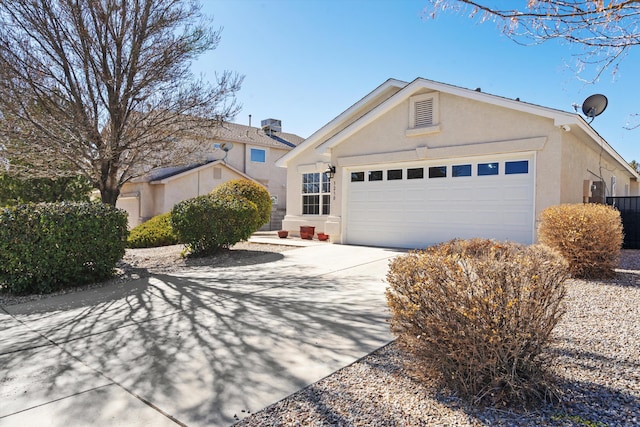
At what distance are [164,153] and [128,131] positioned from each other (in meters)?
1.05

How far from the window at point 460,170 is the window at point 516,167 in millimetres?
952

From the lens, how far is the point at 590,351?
3412mm

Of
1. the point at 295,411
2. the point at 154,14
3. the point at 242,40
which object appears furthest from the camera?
the point at 242,40

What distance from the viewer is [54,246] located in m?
6.39

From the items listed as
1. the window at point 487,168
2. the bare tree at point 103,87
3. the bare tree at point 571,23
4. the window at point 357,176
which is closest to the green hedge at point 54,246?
the bare tree at point 103,87

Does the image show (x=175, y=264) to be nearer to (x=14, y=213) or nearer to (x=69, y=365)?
(x=14, y=213)

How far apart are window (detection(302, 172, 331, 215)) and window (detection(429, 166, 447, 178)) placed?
4842 millimetres

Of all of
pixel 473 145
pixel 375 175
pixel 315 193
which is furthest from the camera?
pixel 315 193

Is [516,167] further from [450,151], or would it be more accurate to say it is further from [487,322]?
[487,322]

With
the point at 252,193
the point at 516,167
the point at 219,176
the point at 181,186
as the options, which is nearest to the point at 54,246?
the point at 252,193

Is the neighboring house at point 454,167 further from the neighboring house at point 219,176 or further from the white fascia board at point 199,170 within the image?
the white fascia board at point 199,170

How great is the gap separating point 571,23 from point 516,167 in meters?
6.69

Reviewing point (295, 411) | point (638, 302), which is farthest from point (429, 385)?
point (638, 302)

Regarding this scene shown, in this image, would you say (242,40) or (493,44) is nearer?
(493,44)
